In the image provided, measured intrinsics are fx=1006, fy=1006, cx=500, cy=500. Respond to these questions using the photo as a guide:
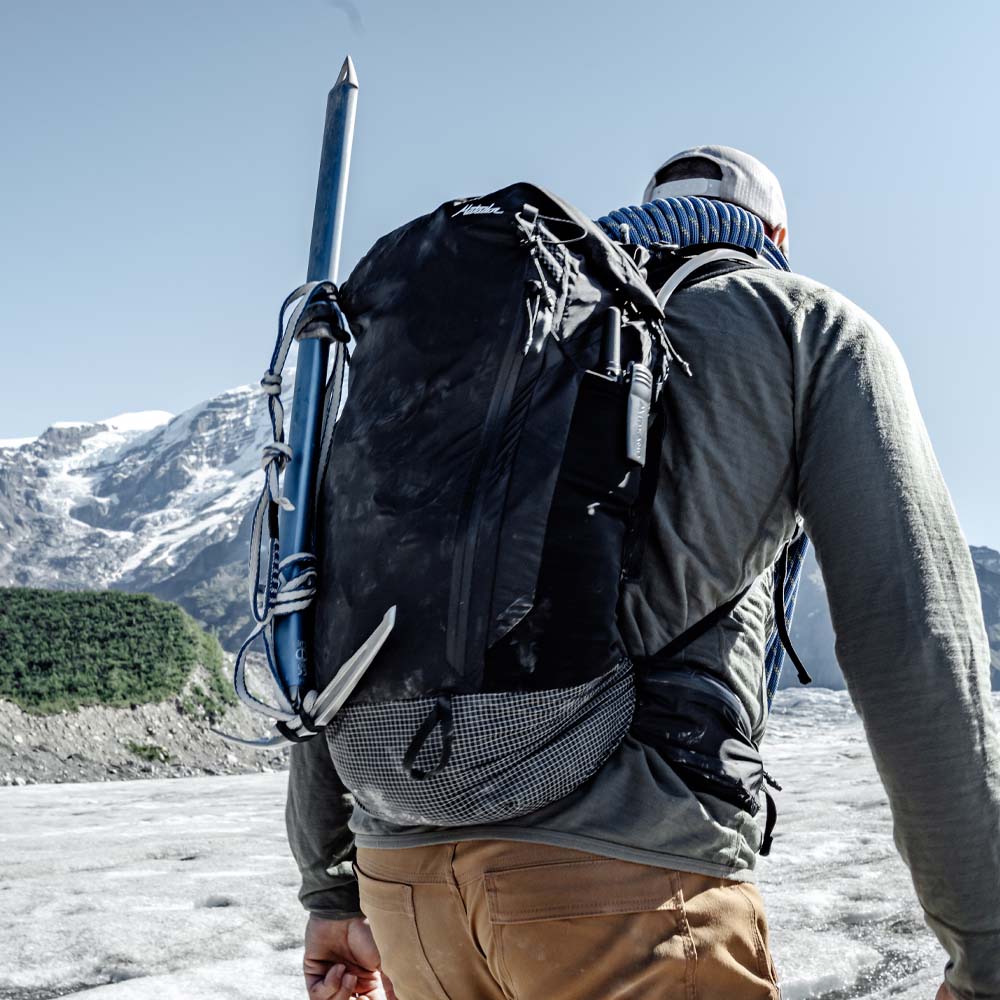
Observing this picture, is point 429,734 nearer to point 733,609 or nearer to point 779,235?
point 733,609

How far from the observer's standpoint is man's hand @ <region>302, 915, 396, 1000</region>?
1.52 m

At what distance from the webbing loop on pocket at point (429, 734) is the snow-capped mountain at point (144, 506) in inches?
3358

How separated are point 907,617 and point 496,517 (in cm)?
41

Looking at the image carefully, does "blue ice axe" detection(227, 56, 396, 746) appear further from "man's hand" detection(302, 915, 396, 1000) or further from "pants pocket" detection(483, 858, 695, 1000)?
"man's hand" detection(302, 915, 396, 1000)

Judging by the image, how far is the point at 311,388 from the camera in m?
1.29

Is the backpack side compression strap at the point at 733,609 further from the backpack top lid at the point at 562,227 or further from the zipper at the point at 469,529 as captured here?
the backpack top lid at the point at 562,227

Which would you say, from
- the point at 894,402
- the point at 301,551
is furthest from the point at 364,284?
the point at 894,402

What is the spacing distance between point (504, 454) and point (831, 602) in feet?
1.24

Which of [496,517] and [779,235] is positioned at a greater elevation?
[779,235]

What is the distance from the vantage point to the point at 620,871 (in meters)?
0.98

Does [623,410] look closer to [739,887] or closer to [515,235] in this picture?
[515,235]

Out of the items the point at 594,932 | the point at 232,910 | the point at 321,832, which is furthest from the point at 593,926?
the point at 232,910

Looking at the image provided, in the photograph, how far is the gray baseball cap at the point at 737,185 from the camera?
1451 millimetres

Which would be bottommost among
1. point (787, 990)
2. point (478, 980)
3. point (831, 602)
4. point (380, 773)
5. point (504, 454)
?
point (787, 990)
